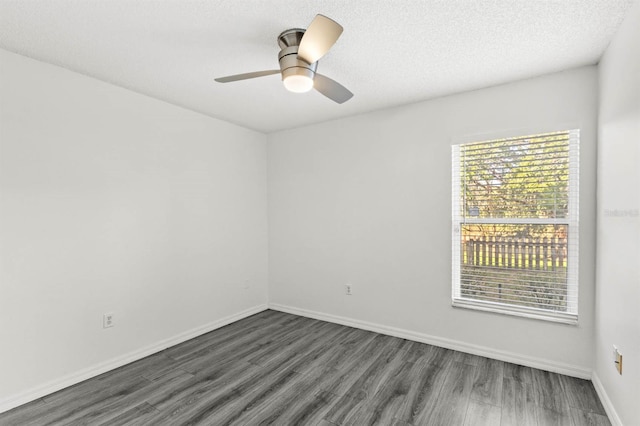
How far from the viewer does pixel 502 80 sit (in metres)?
2.75

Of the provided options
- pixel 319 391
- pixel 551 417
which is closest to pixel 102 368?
pixel 319 391

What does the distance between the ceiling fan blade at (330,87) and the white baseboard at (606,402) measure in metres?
2.66

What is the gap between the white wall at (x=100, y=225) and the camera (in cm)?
227

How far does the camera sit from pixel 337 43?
2146mm

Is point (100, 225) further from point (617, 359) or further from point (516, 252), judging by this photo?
point (617, 359)

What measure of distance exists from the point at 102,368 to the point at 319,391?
1.85m

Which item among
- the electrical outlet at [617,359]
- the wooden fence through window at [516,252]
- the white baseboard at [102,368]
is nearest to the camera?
the electrical outlet at [617,359]

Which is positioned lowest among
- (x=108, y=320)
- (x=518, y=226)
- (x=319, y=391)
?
(x=319, y=391)

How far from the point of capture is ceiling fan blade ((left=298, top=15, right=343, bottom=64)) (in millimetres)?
1593

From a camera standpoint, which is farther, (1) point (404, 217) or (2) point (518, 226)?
(1) point (404, 217)

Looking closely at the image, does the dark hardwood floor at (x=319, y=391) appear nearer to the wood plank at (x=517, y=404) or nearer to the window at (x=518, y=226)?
the wood plank at (x=517, y=404)

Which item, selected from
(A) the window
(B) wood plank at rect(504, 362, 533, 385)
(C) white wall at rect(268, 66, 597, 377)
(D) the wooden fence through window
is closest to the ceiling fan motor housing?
(C) white wall at rect(268, 66, 597, 377)

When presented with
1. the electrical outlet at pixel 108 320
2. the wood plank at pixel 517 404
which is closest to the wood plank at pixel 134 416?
the electrical outlet at pixel 108 320

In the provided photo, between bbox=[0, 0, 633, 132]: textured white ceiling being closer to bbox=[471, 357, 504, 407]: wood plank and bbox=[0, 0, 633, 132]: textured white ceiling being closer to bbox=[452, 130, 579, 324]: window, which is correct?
bbox=[452, 130, 579, 324]: window
